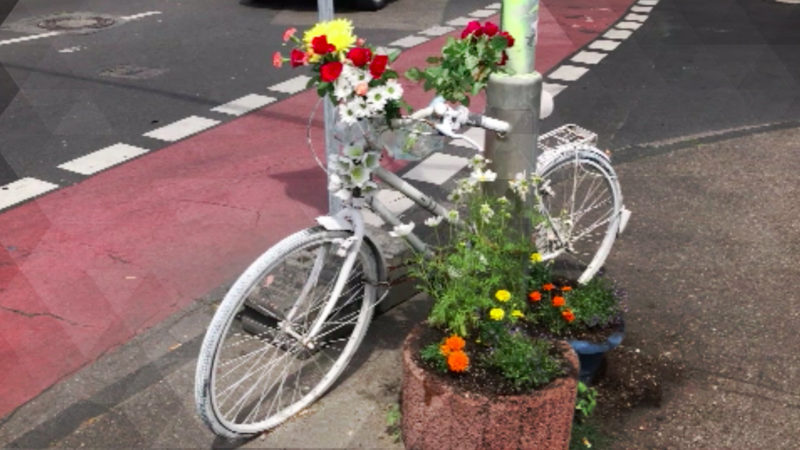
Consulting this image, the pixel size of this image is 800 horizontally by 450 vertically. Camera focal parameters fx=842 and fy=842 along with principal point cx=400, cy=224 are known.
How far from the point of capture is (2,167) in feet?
22.3

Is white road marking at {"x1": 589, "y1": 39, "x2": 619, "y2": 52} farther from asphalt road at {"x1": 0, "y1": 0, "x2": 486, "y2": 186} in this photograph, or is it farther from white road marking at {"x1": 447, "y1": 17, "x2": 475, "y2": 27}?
asphalt road at {"x1": 0, "y1": 0, "x2": 486, "y2": 186}

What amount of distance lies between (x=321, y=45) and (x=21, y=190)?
421cm

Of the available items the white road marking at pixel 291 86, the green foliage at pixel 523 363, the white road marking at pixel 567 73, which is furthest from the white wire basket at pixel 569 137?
the white road marking at pixel 567 73

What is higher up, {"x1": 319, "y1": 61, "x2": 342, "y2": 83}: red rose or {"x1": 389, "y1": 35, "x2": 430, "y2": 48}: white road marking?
{"x1": 319, "y1": 61, "x2": 342, "y2": 83}: red rose

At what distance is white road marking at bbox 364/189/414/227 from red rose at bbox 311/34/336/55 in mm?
674

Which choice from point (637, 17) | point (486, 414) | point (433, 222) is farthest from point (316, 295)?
point (637, 17)

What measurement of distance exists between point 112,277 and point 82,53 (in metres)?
6.55

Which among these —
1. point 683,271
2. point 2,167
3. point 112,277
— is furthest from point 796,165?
point 2,167

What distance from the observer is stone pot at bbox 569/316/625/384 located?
12.0ft

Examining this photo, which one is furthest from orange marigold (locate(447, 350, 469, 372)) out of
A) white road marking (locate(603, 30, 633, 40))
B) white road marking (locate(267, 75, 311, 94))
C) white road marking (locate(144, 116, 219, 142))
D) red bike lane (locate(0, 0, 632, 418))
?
white road marking (locate(603, 30, 633, 40))

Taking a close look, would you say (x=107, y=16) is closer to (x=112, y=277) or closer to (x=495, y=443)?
(x=112, y=277)

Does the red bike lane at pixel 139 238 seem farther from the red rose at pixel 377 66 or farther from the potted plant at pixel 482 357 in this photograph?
the red rose at pixel 377 66

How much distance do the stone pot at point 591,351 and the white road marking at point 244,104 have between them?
17.6ft

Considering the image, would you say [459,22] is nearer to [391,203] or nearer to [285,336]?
[391,203]
